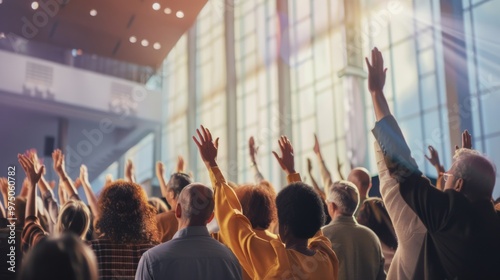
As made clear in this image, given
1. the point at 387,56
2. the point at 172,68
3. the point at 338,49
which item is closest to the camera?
the point at 387,56

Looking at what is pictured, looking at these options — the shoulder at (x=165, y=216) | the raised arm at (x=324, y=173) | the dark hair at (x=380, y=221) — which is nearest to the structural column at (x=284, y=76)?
the raised arm at (x=324, y=173)

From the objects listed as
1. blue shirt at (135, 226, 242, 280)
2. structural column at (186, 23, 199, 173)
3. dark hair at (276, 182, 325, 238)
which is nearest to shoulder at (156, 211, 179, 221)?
blue shirt at (135, 226, 242, 280)

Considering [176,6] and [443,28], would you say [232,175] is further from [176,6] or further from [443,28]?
[176,6]

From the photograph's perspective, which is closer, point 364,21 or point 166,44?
point 166,44

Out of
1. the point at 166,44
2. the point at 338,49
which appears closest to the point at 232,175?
the point at 338,49

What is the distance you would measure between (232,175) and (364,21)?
14.6 ft

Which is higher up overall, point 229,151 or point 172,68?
point 172,68

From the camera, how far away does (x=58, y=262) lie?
1.05 meters

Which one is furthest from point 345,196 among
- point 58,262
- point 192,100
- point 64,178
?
point 192,100

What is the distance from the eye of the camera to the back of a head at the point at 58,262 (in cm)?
104

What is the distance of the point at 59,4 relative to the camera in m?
4.93

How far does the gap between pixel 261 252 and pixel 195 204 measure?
313 mm

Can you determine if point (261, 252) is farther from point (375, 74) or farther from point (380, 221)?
point (380, 221)

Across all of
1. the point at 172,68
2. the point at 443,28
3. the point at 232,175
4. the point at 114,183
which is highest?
the point at 172,68
